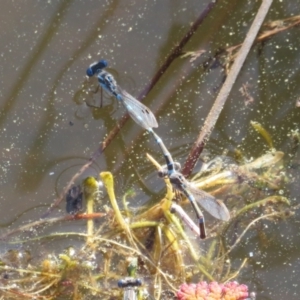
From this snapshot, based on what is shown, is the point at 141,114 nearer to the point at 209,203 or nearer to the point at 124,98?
the point at 124,98

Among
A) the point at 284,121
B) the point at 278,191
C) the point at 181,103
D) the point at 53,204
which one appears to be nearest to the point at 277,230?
the point at 278,191

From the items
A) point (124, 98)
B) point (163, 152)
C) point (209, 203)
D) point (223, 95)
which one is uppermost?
point (124, 98)

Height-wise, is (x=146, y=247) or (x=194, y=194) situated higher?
(x=194, y=194)

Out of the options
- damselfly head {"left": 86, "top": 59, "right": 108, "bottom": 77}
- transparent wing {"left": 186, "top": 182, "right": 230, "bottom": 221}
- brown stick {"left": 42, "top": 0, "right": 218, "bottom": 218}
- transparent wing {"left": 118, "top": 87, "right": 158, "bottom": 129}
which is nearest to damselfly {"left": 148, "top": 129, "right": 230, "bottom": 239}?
transparent wing {"left": 186, "top": 182, "right": 230, "bottom": 221}

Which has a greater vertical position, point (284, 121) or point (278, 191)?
point (284, 121)

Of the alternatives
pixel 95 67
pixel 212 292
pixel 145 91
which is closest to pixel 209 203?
pixel 212 292

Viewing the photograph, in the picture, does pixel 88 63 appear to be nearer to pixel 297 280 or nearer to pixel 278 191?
pixel 278 191

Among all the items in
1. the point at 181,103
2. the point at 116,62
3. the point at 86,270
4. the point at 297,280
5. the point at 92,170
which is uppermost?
the point at 116,62

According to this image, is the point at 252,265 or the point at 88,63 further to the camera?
the point at 88,63
